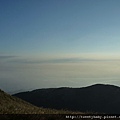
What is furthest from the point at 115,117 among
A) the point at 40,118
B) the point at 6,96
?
the point at 6,96

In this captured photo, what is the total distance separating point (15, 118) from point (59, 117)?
3.15m

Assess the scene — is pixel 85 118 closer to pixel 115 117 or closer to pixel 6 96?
pixel 115 117

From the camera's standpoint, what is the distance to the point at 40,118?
52.0 ft

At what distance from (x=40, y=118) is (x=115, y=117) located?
6.15 meters

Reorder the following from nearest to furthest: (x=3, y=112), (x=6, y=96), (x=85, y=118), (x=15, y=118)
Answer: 1. (x=15, y=118)
2. (x=3, y=112)
3. (x=85, y=118)
4. (x=6, y=96)

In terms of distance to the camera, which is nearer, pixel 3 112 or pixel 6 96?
pixel 3 112

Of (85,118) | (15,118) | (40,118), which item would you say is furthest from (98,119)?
(15,118)

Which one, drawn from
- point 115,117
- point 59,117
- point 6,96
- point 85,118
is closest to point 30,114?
point 59,117

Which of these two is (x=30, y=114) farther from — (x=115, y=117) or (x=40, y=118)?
(x=115, y=117)

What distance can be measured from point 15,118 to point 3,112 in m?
1.49

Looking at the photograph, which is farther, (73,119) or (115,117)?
(115,117)

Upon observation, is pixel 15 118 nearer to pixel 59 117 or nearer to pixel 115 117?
pixel 59 117

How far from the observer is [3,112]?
1625 cm

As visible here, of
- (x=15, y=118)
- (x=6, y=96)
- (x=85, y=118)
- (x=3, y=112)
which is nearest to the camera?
(x=15, y=118)
